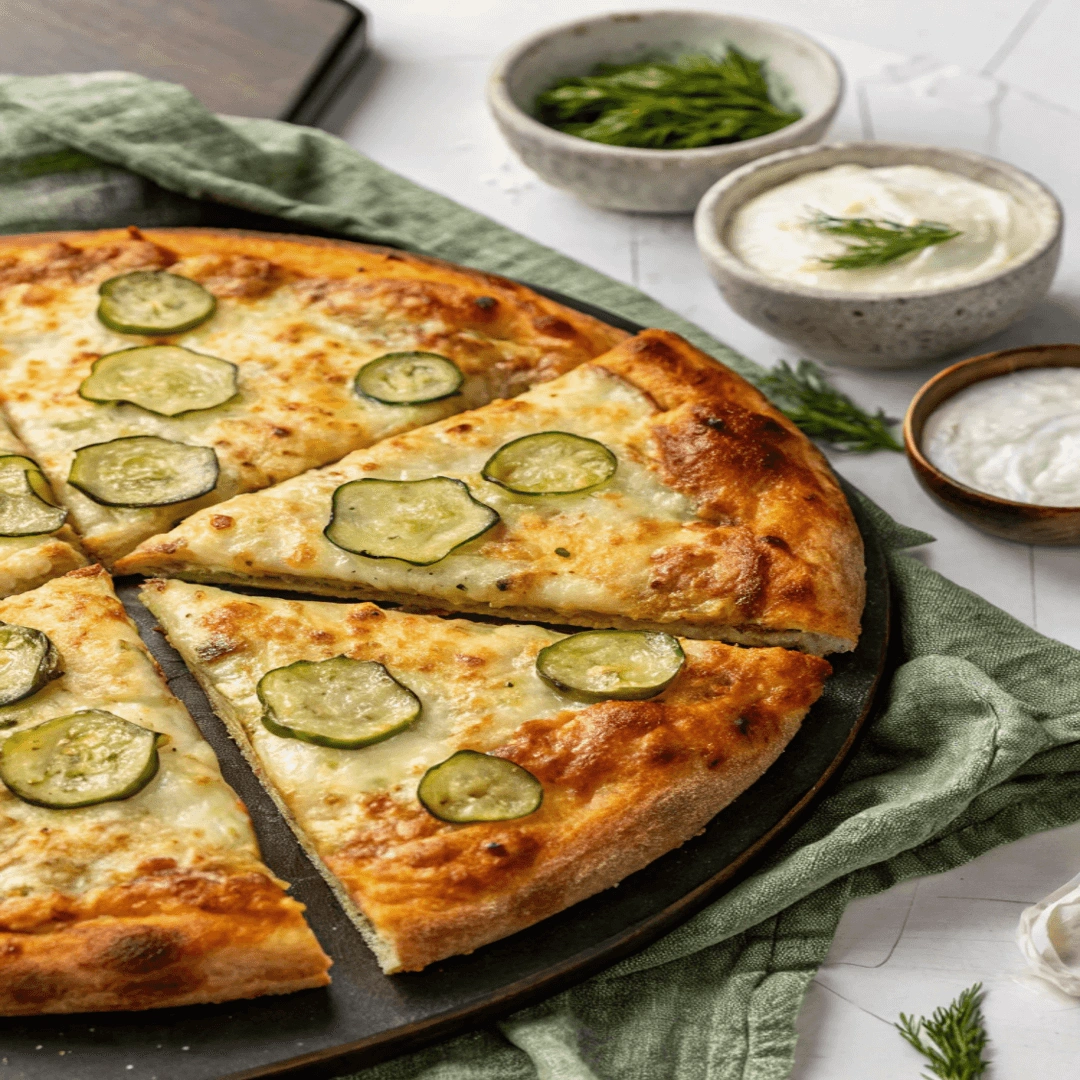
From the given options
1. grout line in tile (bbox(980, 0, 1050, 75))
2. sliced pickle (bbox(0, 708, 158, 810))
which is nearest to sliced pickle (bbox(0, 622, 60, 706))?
sliced pickle (bbox(0, 708, 158, 810))

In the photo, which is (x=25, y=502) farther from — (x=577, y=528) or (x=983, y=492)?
(x=983, y=492)

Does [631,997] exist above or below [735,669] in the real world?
below

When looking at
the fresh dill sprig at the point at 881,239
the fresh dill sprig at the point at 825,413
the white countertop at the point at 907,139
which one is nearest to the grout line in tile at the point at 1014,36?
the white countertop at the point at 907,139

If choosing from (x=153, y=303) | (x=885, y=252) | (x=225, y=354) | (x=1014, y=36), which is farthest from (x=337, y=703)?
(x=1014, y=36)

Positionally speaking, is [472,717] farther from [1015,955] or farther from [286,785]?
[1015,955]

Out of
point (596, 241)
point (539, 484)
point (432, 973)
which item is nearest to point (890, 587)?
point (539, 484)

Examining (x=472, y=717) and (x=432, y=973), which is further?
(x=472, y=717)
